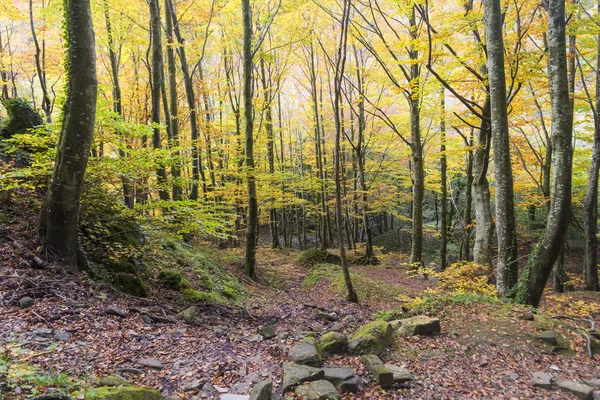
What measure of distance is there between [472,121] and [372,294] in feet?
22.5

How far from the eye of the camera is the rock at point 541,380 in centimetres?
374

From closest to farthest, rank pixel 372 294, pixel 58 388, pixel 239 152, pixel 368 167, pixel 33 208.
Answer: pixel 58 388 → pixel 33 208 → pixel 372 294 → pixel 239 152 → pixel 368 167

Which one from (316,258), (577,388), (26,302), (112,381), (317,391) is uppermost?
(26,302)

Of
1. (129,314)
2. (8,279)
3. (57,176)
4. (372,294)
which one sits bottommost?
(372,294)

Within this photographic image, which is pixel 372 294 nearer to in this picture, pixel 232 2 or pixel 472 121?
pixel 472 121

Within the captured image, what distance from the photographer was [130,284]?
580 cm

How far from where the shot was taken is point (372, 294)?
1047 centimetres

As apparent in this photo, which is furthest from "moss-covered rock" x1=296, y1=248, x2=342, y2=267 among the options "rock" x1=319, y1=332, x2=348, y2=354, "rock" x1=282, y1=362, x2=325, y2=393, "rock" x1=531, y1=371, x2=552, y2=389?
"rock" x1=531, y1=371, x2=552, y2=389

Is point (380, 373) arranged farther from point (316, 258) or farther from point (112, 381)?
point (316, 258)

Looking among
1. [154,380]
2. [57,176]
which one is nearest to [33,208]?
[57,176]

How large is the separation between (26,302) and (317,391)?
3846 mm

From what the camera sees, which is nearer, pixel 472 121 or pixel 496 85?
pixel 496 85

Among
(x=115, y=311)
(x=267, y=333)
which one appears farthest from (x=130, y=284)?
(x=267, y=333)

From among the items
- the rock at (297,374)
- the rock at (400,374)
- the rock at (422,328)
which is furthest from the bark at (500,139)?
the rock at (297,374)
